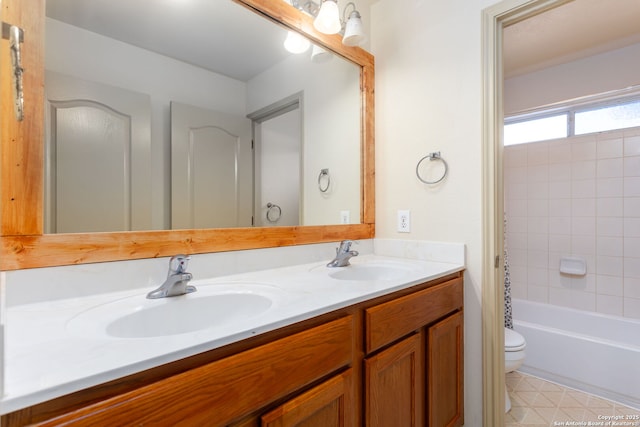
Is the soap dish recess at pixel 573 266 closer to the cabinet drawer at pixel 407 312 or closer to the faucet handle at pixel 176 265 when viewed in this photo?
the cabinet drawer at pixel 407 312

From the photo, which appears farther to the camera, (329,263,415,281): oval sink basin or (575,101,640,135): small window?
(575,101,640,135): small window

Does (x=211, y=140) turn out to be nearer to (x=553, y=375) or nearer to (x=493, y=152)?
(x=493, y=152)

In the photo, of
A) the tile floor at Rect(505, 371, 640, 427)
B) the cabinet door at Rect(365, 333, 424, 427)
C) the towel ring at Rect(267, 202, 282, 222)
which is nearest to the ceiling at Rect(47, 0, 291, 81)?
the towel ring at Rect(267, 202, 282, 222)

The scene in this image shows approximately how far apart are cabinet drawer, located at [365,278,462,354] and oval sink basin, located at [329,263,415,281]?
0.20 metres

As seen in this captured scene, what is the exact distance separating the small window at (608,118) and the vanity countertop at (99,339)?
99.8 inches

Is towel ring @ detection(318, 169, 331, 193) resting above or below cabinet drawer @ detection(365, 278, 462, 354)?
above

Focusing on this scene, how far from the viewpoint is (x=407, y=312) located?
1090 millimetres

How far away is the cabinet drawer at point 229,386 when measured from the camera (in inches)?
19.3

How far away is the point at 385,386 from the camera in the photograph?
1.00 m

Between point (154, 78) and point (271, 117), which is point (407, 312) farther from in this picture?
point (154, 78)

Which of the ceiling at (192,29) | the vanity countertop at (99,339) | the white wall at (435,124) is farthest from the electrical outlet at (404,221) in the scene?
the ceiling at (192,29)

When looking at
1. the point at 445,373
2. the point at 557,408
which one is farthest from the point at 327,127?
the point at 557,408

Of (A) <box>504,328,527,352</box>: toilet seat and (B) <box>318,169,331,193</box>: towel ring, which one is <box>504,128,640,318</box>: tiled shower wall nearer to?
(A) <box>504,328,527,352</box>: toilet seat

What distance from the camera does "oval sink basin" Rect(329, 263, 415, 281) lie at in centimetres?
143
